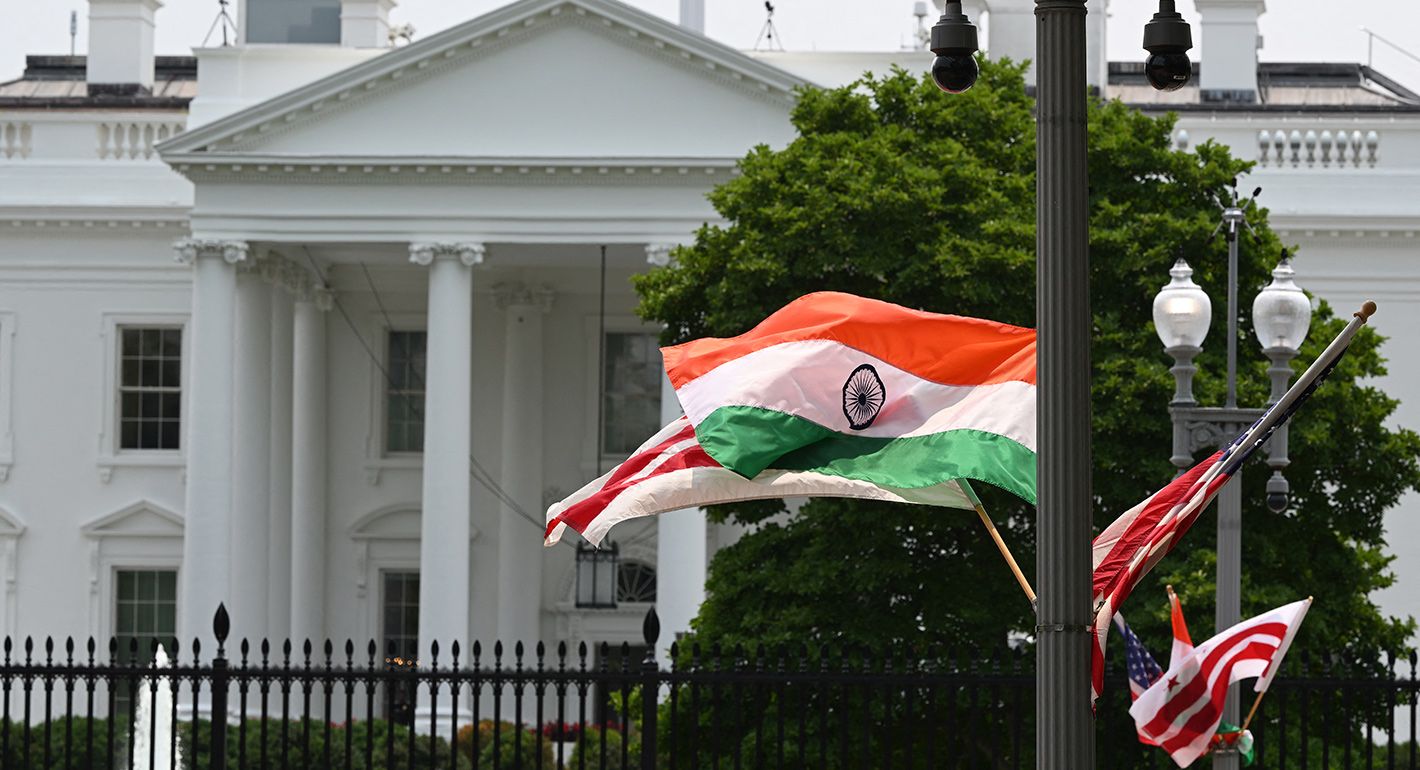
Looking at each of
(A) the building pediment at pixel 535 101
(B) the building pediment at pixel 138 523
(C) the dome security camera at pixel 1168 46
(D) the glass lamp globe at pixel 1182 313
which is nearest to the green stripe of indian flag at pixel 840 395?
(C) the dome security camera at pixel 1168 46

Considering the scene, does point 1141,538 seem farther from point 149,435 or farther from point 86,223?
point 149,435

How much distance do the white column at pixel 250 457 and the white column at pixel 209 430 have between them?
0.36 metres

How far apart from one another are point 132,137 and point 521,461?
8620 millimetres

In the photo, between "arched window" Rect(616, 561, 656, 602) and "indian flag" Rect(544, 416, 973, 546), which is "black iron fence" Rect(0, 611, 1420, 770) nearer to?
"arched window" Rect(616, 561, 656, 602)

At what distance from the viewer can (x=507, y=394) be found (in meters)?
44.3

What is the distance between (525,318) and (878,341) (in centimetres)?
3221

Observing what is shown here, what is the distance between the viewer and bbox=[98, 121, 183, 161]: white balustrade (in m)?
43.8

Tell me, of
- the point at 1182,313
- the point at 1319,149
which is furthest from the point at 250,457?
the point at 1182,313

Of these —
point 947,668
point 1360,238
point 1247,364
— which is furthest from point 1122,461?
point 1360,238

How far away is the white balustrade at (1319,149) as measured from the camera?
42.0 metres

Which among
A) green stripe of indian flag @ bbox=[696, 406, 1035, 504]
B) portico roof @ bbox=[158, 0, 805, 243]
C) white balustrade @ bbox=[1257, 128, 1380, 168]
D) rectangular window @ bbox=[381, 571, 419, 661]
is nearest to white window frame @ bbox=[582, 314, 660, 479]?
rectangular window @ bbox=[381, 571, 419, 661]

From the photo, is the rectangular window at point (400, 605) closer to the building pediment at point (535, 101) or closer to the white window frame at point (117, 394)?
the white window frame at point (117, 394)

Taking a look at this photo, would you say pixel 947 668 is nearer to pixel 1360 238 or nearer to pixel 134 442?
pixel 1360 238

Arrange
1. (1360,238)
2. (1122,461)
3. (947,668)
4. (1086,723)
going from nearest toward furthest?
(1086,723), (947,668), (1122,461), (1360,238)
